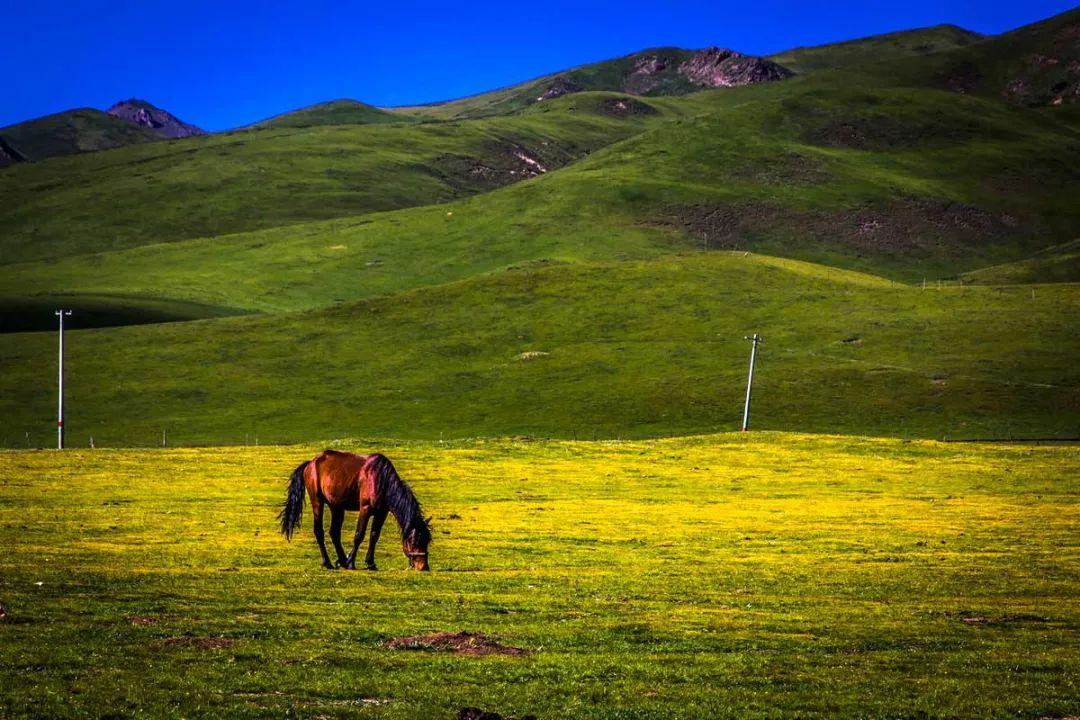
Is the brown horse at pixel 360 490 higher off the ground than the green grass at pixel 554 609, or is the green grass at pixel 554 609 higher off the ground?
the brown horse at pixel 360 490

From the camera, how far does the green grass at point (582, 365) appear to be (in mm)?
130875

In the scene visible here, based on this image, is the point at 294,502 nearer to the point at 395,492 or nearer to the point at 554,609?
the point at 395,492

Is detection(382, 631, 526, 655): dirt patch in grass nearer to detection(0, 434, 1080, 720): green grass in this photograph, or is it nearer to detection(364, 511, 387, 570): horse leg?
detection(0, 434, 1080, 720): green grass

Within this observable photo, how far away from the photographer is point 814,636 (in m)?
26.0

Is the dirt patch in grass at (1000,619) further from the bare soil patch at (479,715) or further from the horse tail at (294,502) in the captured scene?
the horse tail at (294,502)

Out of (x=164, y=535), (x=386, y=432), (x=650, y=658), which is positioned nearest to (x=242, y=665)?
(x=650, y=658)

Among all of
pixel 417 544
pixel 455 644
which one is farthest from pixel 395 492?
pixel 455 644

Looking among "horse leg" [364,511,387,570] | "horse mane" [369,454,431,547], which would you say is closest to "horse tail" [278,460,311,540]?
"horse leg" [364,511,387,570]

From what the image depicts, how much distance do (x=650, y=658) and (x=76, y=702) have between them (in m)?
10.8

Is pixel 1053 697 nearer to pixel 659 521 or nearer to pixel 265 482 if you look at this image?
pixel 659 521

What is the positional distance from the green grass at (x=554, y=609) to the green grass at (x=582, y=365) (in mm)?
65129

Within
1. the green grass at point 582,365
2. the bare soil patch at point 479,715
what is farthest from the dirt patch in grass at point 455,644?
the green grass at point 582,365

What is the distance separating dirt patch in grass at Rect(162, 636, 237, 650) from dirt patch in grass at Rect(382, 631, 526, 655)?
121 inches

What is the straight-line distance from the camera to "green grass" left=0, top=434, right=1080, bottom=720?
1925 cm
